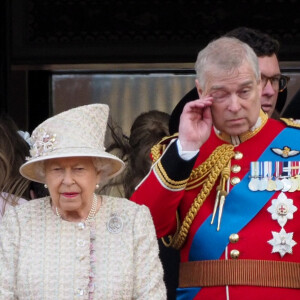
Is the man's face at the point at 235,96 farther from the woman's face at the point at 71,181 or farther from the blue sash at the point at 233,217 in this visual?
the woman's face at the point at 71,181

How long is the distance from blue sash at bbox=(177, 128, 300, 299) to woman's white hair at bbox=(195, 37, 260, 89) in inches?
11.1

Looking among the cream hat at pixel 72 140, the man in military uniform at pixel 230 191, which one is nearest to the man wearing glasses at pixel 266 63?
the man in military uniform at pixel 230 191

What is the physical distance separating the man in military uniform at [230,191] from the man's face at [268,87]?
1.05 ft

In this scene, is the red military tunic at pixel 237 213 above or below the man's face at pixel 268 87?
below

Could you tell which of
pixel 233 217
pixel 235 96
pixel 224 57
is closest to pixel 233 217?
pixel 233 217

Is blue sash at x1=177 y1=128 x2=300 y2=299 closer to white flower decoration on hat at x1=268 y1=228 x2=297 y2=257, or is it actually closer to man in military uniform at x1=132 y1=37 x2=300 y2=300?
man in military uniform at x1=132 y1=37 x2=300 y2=300

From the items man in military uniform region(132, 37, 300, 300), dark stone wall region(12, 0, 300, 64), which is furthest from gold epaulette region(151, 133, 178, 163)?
dark stone wall region(12, 0, 300, 64)

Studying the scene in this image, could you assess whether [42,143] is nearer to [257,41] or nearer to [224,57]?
[224,57]

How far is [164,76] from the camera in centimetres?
766

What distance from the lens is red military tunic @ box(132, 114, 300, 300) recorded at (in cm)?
496

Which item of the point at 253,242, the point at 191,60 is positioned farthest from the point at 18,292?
the point at 191,60

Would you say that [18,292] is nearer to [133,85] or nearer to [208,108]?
[208,108]

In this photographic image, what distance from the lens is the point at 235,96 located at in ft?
16.1

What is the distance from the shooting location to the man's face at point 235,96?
4918 mm
